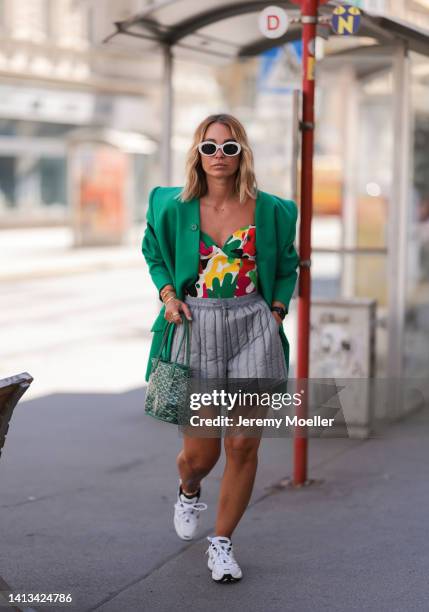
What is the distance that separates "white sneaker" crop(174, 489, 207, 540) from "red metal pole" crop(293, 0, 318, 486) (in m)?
0.85

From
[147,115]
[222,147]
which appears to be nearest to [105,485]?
[222,147]

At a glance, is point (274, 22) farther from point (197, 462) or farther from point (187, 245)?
point (197, 462)

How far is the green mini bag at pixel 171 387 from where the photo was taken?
13.1 ft

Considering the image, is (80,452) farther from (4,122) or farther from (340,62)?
(4,122)

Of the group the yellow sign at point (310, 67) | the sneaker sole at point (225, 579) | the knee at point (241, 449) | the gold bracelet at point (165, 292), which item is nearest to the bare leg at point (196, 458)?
the knee at point (241, 449)

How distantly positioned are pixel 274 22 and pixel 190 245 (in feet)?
5.93

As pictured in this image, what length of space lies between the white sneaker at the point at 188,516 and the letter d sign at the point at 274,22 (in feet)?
7.84

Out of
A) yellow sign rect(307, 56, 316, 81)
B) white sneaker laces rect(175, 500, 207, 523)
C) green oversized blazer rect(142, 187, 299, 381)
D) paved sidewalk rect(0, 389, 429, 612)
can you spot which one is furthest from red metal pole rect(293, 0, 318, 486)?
green oversized blazer rect(142, 187, 299, 381)

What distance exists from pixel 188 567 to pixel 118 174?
20.8 metres

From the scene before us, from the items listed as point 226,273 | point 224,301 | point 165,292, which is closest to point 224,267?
point 226,273

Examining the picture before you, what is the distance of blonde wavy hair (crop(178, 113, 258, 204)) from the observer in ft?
13.4

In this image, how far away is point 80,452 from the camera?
638cm

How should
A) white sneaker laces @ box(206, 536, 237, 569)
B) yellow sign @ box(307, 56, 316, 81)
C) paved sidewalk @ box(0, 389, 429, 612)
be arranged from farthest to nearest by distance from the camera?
yellow sign @ box(307, 56, 316, 81) → white sneaker laces @ box(206, 536, 237, 569) → paved sidewalk @ box(0, 389, 429, 612)

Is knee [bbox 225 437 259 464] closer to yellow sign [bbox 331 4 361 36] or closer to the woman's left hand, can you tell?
the woman's left hand
